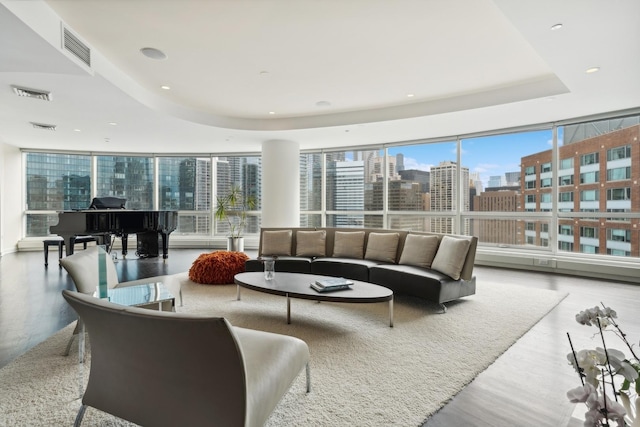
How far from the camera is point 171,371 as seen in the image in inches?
53.9

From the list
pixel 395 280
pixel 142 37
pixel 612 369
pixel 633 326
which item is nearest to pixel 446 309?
pixel 395 280

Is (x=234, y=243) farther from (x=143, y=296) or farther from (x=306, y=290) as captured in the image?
(x=143, y=296)

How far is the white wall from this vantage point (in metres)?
7.81

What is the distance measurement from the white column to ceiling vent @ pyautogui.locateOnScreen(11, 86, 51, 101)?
3901mm

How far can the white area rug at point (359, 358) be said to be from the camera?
1.93 meters

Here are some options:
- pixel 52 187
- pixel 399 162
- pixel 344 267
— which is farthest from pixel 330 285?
pixel 52 187

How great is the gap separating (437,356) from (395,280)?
4.81ft

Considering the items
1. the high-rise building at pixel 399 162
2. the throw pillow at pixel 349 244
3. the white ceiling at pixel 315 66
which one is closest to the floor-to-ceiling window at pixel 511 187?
the white ceiling at pixel 315 66

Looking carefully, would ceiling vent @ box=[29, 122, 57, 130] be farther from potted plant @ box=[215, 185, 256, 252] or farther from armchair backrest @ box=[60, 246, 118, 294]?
armchair backrest @ box=[60, 246, 118, 294]

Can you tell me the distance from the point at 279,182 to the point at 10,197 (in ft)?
21.6

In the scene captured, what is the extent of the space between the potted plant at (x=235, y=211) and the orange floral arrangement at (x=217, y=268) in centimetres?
274

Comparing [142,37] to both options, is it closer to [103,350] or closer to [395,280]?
[103,350]

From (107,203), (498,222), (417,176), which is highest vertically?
(417,176)

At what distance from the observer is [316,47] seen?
370 centimetres
